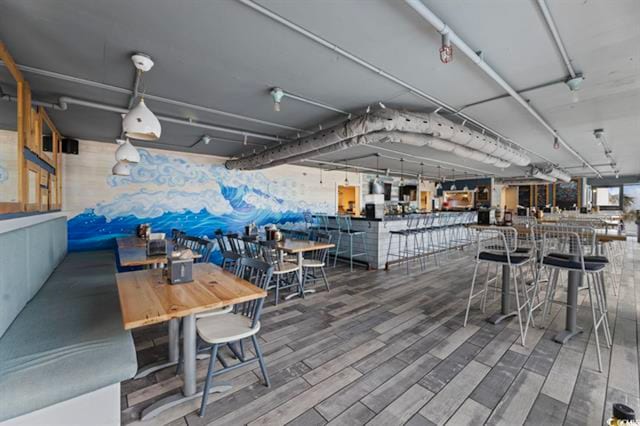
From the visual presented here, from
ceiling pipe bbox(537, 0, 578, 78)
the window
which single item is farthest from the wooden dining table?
the window

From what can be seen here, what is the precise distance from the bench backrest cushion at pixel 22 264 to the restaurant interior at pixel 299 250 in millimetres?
29

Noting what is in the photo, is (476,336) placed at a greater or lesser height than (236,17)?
lesser

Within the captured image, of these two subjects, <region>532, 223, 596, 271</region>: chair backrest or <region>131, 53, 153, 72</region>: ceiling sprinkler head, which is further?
<region>532, 223, 596, 271</region>: chair backrest

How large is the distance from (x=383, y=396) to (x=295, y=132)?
3973 millimetres

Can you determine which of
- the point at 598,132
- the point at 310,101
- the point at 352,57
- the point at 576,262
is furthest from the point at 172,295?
the point at 598,132

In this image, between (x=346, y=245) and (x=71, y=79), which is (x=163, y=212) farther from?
(x=346, y=245)

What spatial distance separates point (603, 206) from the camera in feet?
39.2

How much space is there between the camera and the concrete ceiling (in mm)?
1792

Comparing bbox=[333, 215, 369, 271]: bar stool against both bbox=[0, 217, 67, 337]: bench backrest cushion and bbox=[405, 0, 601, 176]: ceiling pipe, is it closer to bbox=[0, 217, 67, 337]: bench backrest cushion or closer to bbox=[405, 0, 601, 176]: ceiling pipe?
bbox=[405, 0, 601, 176]: ceiling pipe

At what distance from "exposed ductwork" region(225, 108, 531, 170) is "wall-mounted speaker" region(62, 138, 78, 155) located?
10.7ft

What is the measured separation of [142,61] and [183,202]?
4.28 metres

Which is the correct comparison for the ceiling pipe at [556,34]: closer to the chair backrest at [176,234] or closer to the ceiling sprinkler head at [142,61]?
the ceiling sprinkler head at [142,61]

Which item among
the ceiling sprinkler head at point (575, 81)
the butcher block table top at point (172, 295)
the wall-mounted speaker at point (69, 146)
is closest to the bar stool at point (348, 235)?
the butcher block table top at point (172, 295)

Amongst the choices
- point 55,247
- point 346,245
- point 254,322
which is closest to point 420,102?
point 254,322
